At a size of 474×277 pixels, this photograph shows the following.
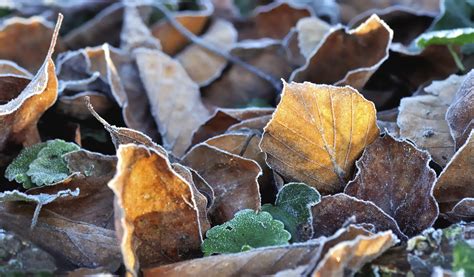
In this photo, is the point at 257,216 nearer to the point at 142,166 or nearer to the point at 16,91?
the point at 142,166

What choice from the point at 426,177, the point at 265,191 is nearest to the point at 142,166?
the point at 265,191

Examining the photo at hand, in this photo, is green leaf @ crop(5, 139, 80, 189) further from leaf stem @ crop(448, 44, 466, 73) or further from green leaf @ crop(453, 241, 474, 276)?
leaf stem @ crop(448, 44, 466, 73)

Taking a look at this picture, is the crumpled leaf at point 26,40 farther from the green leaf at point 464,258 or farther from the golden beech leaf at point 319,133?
the green leaf at point 464,258

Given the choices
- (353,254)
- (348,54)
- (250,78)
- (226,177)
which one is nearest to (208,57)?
(250,78)

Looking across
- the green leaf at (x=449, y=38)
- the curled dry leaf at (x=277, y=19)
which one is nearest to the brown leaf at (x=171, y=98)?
the curled dry leaf at (x=277, y=19)

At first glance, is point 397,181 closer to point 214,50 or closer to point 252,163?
point 252,163

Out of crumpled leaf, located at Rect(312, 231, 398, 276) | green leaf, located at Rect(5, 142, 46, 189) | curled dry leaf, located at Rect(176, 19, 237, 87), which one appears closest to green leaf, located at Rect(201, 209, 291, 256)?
crumpled leaf, located at Rect(312, 231, 398, 276)
